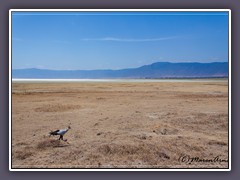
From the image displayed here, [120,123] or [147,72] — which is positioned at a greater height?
[147,72]

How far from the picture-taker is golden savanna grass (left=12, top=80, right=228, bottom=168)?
3879 mm

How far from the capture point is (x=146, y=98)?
4.48 m

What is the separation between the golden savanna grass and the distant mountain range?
16 centimetres

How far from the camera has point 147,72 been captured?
414cm

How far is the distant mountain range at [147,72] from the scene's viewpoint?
398 cm

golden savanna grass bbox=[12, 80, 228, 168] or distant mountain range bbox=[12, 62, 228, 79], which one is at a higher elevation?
distant mountain range bbox=[12, 62, 228, 79]

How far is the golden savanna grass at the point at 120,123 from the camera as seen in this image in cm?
388

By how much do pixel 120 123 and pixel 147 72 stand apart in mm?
853

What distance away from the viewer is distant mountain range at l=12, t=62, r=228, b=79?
3979mm

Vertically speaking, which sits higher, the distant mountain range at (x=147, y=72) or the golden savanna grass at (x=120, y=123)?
the distant mountain range at (x=147, y=72)

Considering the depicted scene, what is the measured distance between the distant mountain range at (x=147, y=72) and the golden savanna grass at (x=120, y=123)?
0.16 meters

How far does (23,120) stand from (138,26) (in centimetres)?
203

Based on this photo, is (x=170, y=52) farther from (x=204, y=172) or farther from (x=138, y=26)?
(x=204, y=172)

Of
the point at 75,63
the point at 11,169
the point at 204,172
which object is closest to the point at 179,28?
the point at 75,63
